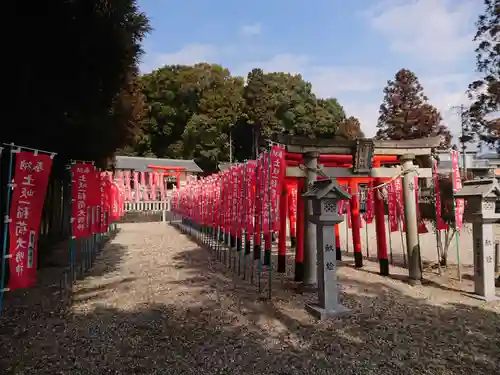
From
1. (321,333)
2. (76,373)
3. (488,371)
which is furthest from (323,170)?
(76,373)

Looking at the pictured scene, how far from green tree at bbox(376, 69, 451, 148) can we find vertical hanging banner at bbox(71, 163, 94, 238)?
2823cm

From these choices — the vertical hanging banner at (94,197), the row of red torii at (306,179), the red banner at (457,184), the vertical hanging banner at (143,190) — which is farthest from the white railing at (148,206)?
the red banner at (457,184)

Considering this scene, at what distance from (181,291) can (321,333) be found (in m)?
3.50

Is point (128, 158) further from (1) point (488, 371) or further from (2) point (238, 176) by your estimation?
(1) point (488, 371)

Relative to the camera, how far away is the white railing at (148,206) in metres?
29.0

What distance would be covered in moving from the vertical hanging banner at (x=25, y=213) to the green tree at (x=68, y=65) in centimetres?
151

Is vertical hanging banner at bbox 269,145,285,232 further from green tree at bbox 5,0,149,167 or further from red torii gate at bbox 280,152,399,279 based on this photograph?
green tree at bbox 5,0,149,167

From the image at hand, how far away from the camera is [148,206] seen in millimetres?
29859

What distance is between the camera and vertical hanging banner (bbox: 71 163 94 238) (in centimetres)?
840

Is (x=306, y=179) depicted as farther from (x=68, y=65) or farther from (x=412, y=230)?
(x=68, y=65)

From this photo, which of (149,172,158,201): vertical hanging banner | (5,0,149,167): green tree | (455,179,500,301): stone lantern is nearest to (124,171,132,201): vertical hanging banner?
(149,172,158,201): vertical hanging banner

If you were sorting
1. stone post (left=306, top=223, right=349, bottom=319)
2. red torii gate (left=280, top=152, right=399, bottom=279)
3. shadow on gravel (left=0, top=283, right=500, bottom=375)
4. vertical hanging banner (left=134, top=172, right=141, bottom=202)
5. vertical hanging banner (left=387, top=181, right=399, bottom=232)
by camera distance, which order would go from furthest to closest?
vertical hanging banner (left=134, top=172, right=141, bottom=202) → vertical hanging banner (left=387, top=181, right=399, bottom=232) → red torii gate (left=280, top=152, right=399, bottom=279) → stone post (left=306, top=223, right=349, bottom=319) → shadow on gravel (left=0, top=283, right=500, bottom=375)

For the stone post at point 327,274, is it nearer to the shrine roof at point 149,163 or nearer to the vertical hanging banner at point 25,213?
the vertical hanging banner at point 25,213

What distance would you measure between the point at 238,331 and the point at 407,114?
30922mm
